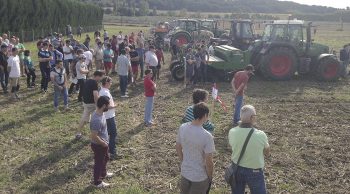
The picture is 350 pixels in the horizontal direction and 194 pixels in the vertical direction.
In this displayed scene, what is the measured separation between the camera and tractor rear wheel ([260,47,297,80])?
15.1 m

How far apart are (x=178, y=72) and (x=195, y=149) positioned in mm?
11197

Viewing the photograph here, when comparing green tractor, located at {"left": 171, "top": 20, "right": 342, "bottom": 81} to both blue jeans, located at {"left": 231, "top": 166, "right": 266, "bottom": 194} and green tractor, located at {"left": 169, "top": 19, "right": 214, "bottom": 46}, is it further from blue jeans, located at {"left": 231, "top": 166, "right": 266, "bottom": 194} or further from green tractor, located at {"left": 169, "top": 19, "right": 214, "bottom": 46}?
blue jeans, located at {"left": 231, "top": 166, "right": 266, "bottom": 194}

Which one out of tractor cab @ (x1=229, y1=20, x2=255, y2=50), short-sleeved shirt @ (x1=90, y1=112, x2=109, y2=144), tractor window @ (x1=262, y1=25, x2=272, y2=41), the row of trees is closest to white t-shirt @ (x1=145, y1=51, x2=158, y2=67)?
tractor window @ (x1=262, y1=25, x2=272, y2=41)

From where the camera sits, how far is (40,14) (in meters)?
34.8

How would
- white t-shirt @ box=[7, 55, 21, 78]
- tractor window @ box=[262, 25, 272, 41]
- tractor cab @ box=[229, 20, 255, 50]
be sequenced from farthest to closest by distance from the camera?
tractor cab @ box=[229, 20, 255, 50], tractor window @ box=[262, 25, 272, 41], white t-shirt @ box=[7, 55, 21, 78]

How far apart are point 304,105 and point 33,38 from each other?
2605 cm

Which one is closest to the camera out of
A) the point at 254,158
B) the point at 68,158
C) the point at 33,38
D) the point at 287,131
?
the point at 254,158

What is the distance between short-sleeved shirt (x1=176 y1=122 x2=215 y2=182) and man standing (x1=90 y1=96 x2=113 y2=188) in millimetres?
1911

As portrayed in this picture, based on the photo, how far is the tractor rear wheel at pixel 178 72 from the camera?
1545 cm

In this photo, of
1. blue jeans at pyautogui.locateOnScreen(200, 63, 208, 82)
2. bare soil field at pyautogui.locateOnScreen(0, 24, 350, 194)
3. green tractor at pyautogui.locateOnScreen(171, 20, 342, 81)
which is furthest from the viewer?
green tractor at pyautogui.locateOnScreen(171, 20, 342, 81)

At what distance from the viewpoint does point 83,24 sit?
49031mm

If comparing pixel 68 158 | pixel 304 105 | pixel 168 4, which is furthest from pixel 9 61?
pixel 168 4

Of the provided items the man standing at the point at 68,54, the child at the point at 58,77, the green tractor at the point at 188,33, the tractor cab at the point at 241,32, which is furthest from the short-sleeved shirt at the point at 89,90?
the green tractor at the point at 188,33

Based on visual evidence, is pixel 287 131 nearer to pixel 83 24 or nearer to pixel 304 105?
pixel 304 105
